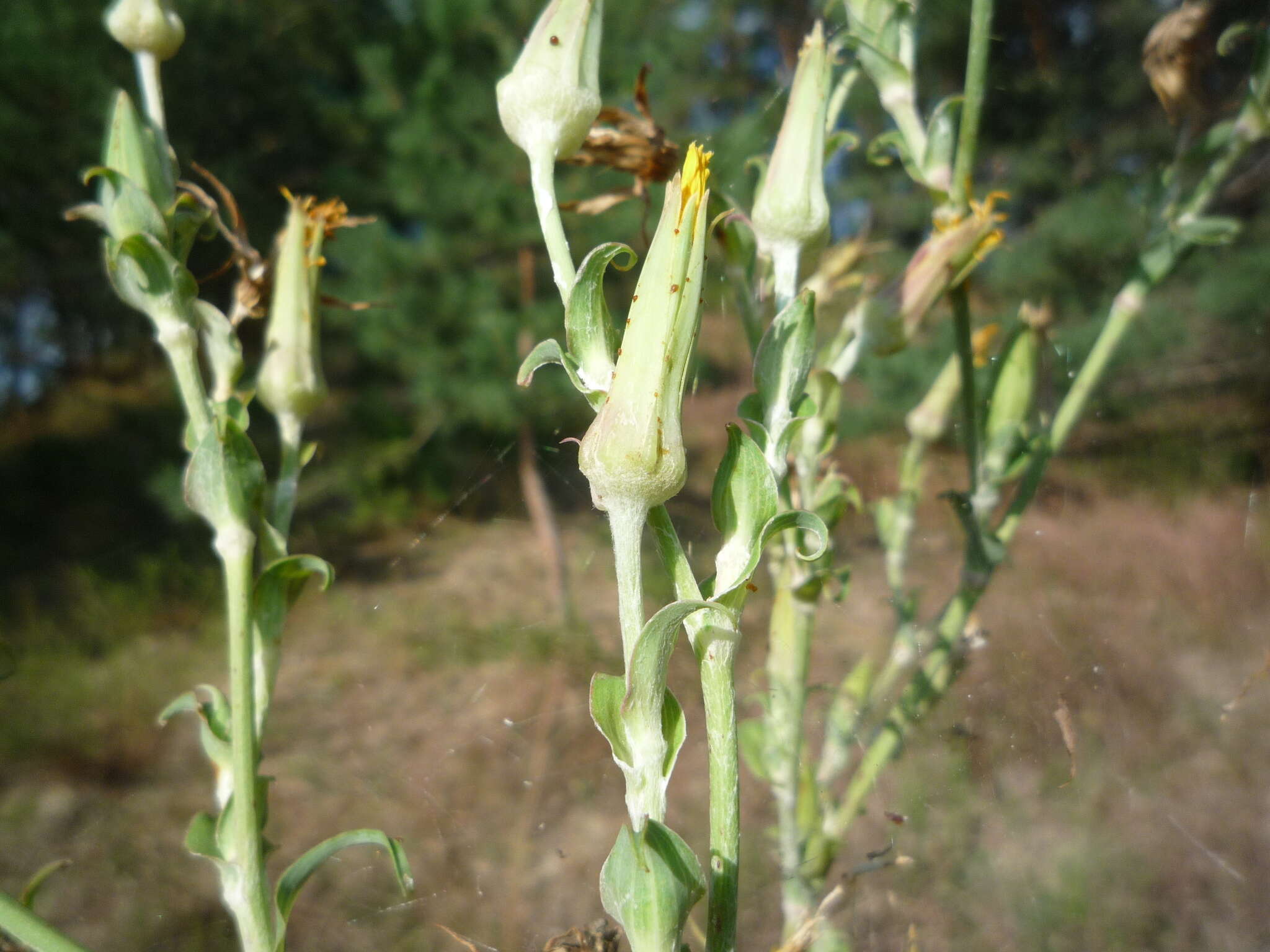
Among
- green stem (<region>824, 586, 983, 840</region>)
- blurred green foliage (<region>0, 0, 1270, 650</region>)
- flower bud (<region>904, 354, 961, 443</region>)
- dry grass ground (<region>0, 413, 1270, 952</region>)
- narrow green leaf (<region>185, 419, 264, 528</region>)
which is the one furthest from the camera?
blurred green foliage (<region>0, 0, 1270, 650</region>)

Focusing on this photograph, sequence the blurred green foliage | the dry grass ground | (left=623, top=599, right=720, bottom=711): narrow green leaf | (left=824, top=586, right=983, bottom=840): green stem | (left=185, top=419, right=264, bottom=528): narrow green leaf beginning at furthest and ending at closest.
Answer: the blurred green foliage, the dry grass ground, (left=824, top=586, right=983, bottom=840): green stem, (left=185, top=419, right=264, bottom=528): narrow green leaf, (left=623, top=599, right=720, bottom=711): narrow green leaf

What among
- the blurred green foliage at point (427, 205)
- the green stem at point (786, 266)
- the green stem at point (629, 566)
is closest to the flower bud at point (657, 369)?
the green stem at point (629, 566)

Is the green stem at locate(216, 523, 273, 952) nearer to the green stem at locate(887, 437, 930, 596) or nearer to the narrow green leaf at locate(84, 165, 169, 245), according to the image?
the narrow green leaf at locate(84, 165, 169, 245)

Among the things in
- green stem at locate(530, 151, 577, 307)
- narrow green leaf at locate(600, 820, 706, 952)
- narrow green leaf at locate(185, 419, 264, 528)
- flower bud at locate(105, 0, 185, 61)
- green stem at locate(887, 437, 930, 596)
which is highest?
flower bud at locate(105, 0, 185, 61)

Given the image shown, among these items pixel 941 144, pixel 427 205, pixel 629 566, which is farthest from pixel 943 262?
pixel 427 205

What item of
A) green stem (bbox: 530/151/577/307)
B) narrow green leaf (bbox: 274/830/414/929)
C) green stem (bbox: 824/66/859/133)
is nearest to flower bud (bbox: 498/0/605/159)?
green stem (bbox: 530/151/577/307)

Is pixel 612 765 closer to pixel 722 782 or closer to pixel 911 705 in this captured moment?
pixel 911 705

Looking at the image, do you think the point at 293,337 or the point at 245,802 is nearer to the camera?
the point at 245,802
